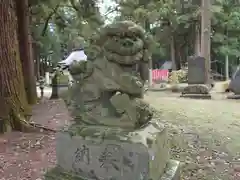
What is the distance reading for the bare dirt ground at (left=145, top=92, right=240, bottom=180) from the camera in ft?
13.6

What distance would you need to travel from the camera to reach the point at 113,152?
2633 millimetres

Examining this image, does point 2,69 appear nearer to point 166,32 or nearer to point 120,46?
point 120,46

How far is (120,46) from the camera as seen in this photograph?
105 inches

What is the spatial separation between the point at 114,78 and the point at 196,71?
474 inches

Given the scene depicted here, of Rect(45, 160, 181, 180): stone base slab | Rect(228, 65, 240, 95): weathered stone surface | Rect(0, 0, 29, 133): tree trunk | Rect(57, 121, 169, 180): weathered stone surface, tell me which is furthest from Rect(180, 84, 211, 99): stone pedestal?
Rect(57, 121, 169, 180): weathered stone surface

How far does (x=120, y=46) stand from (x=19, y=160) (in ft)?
8.99

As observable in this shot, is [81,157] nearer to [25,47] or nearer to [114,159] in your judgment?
[114,159]

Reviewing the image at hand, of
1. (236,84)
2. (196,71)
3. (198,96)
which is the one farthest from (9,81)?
(196,71)

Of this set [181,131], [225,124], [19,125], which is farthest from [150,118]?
[225,124]

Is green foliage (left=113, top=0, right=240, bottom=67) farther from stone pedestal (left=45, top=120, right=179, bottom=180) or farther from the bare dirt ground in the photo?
stone pedestal (left=45, top=120, right=179, bottom=180)

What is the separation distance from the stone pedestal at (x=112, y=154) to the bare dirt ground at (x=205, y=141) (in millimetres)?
1268

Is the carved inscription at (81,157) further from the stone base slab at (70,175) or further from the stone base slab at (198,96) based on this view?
the stone base slab at (198,96)

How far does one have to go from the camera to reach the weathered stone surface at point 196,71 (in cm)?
1413

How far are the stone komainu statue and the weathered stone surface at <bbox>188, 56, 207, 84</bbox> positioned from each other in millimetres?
11635
